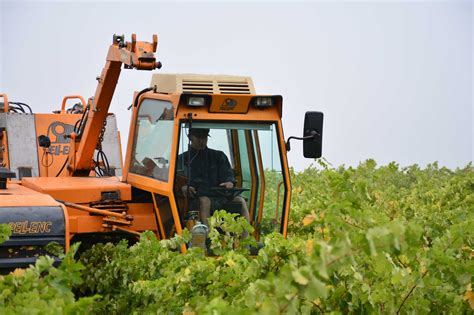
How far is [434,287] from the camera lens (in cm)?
572

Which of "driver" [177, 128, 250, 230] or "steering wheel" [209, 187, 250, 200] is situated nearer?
"driver" [177, 128, 250, 230]

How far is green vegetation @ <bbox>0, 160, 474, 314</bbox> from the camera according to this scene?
151 inches

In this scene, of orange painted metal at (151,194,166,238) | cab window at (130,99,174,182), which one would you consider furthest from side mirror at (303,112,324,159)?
orange painted metal at (151,194,166,238)

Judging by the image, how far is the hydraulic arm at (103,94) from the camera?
9828mm

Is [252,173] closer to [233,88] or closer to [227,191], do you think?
[227,191]

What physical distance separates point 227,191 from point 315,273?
558 cm

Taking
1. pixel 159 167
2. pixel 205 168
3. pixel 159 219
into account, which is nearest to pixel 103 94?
pixel 159 167

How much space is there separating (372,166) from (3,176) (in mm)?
4989

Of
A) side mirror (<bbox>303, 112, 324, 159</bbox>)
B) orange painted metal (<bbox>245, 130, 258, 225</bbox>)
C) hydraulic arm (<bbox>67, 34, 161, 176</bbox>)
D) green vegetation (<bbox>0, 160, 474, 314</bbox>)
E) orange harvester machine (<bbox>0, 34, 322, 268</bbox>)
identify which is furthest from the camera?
hydraulic arm (<bbox>67, 34, 161, 176</bbox>)

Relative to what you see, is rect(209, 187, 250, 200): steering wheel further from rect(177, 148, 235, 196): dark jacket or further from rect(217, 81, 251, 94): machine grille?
rect(217, 81, 251, 94): machine grille

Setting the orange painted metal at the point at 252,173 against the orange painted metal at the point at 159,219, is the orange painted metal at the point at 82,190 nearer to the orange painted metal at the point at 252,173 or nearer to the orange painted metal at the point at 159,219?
the orange painted metal at the point at 159,219

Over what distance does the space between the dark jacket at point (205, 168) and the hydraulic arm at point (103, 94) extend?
117 cm

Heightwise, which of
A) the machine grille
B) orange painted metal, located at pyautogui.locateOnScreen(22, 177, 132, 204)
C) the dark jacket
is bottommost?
orange painted metal, located at pyautogui.locateOnScreen(22, 177, 132, 204)

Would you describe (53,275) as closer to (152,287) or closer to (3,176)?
(152,287)
